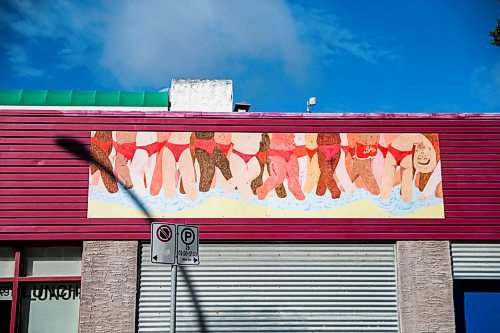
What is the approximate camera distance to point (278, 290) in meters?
14.4

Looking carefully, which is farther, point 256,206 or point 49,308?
point 256,206

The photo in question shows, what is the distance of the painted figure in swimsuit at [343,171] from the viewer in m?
14.8

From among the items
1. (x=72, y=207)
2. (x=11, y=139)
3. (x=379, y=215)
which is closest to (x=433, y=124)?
(x=379, y=215)

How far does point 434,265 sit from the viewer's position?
1448 centimetres

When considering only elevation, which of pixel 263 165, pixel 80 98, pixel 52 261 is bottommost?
pixel 52 261

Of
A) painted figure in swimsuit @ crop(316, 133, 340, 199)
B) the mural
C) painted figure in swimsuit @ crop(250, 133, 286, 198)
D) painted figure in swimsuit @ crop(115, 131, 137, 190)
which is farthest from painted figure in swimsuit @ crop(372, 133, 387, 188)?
painted figure in swimsuit @ crop(115, 131, 137, 190)

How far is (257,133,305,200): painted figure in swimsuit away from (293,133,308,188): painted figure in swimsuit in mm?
67

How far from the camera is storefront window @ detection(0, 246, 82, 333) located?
14.1 meters

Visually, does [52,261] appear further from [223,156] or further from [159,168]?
[223,156]

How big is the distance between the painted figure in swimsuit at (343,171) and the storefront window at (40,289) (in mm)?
5780

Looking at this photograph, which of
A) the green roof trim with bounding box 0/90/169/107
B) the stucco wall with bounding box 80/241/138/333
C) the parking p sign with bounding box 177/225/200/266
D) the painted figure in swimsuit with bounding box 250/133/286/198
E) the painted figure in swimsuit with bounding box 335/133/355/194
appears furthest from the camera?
the green roof trim with bounding box 0/90/169/107

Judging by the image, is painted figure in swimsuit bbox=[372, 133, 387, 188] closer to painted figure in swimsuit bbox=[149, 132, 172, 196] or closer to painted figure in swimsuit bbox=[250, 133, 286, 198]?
painted figure in swimsuit bbox=[250, 133, 286, 198]

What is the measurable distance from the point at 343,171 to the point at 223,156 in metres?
2.64

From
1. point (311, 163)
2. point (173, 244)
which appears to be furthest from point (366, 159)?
point (173, 244)
